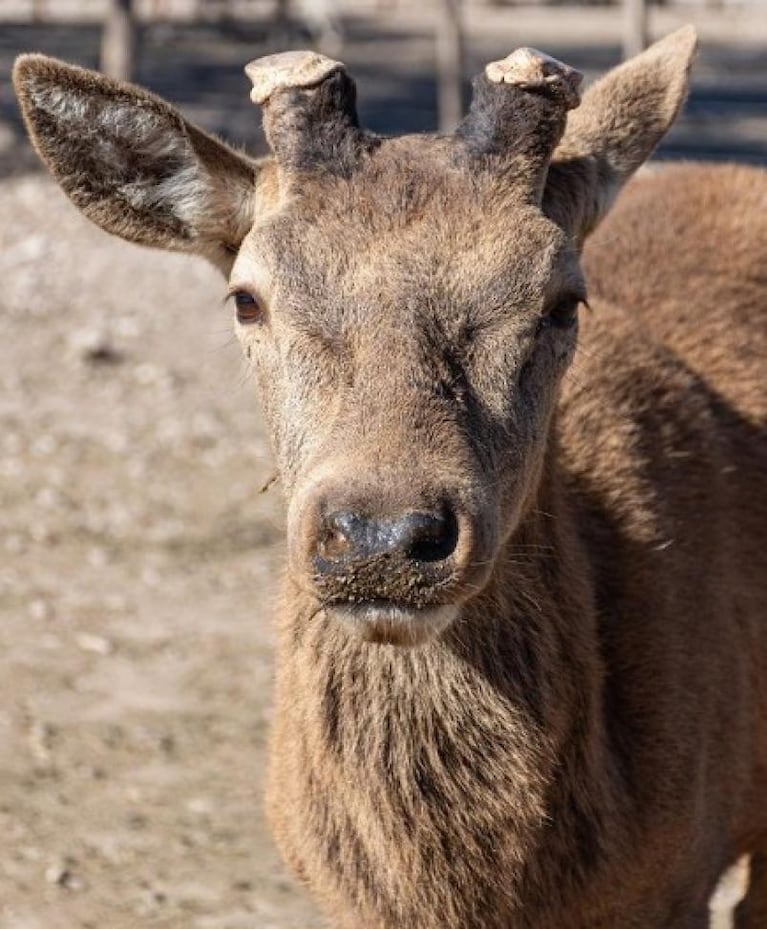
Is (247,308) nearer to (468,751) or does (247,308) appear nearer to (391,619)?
(391,619)

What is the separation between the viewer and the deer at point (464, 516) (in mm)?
4148

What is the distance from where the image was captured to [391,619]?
3959 mm

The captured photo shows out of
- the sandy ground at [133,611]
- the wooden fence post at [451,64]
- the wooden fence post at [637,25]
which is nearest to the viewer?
the sandy ground at [133,611]

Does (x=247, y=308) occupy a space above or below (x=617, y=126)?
below

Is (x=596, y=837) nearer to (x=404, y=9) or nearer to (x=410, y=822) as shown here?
(x=410, y=822)

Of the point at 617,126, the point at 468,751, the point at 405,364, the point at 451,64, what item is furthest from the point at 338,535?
the point at 451,64

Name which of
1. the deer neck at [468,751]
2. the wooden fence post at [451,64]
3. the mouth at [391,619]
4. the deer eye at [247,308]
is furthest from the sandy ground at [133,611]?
the wooden fence post at [451,64]

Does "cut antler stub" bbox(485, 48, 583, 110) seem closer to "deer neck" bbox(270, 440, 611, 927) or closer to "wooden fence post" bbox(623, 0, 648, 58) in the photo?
"deer neck" bbox(270, 440, 611, 927)

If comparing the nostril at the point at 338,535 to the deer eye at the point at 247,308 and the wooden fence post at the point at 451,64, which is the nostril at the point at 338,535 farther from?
the wooden fence post at the point at 451,64

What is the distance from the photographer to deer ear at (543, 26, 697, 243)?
5.14 meters

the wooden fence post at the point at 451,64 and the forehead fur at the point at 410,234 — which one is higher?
the forehead fur at the point at 410,234

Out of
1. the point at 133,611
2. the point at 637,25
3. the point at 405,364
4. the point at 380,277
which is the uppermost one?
the point at 380,277

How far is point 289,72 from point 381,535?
1.39 metres

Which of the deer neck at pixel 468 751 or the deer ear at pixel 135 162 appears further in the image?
the deer ear at pixel 135 162
